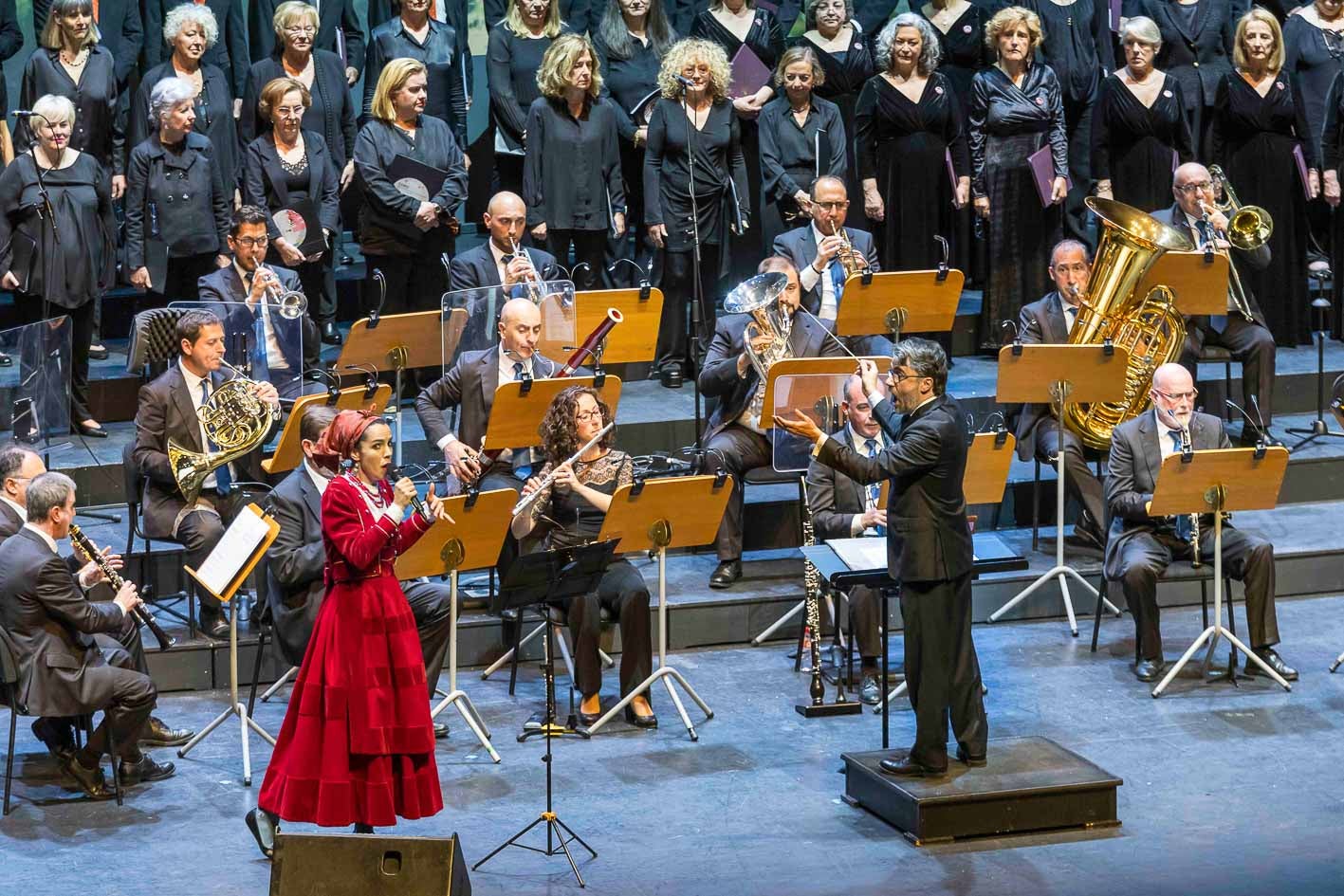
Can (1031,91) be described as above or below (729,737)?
above

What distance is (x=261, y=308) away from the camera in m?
8.09

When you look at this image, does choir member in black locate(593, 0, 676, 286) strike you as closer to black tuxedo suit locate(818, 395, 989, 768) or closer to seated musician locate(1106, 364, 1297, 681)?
seated musician locate(1106, 364, 1297, 681)

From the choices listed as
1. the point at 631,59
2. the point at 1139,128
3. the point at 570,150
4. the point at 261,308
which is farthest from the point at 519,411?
the point at 1139,128

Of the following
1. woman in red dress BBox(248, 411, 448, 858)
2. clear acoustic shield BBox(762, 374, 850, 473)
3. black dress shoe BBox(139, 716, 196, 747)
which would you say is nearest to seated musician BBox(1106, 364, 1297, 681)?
clear acoustic shield BBox(762, 374, 850, 473)

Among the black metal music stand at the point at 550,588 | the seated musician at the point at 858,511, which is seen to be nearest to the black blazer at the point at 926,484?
the black metal music stand at the point at 550,588

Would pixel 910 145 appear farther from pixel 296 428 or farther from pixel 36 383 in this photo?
pixel 36 383

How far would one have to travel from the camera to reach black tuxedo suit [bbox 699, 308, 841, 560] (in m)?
8.27

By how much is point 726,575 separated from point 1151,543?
1.71 m

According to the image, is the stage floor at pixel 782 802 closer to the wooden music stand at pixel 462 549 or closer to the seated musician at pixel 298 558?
the wooden music stand at pixel 462 549

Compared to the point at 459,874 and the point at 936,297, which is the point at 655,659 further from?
the point at 459,874

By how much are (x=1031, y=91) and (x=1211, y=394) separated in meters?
1.74

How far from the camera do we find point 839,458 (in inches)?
244

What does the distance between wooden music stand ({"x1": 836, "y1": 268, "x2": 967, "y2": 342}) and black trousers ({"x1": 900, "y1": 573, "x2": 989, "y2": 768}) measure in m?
2.50

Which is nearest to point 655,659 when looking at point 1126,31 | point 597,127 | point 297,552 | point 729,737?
point 729,737
